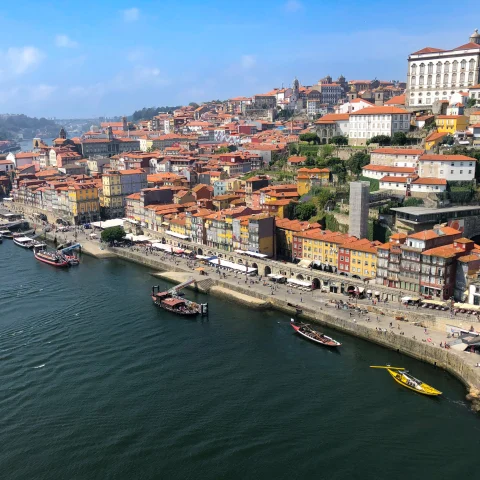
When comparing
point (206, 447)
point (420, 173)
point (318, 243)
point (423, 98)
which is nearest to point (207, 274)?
point (318, 243)

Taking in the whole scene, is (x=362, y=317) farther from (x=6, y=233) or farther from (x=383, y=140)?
(x=6, y=233)

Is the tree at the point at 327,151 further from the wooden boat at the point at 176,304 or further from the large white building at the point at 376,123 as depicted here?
the wooden boat at the point at 176,304

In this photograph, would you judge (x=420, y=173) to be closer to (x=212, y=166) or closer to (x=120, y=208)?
(x=212, y=166)

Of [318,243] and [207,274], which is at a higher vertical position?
[318,243]

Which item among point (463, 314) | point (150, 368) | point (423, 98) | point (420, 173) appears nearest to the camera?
point (150, 368)

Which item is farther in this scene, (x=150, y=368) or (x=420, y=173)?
(x=420, y=173)

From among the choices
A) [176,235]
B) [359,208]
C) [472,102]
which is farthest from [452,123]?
[176,235]

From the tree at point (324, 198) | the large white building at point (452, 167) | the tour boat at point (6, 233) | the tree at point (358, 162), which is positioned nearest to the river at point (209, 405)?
the tree at point (324, 198)
